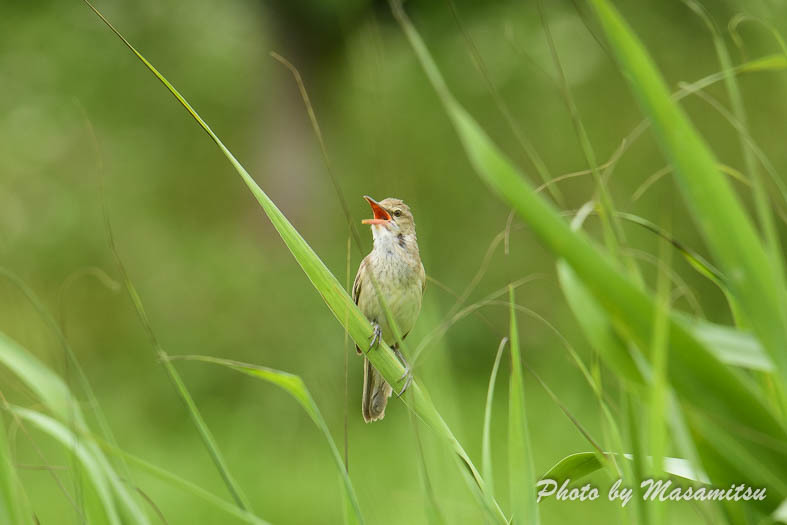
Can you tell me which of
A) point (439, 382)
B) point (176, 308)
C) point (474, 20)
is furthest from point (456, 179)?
point (439, 382)

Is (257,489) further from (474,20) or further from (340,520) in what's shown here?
(474,20)

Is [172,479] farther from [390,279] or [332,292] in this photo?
[390,279]

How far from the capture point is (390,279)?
3.17 m

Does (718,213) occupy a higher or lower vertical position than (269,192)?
higher

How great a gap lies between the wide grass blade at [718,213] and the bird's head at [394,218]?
6.95 feet

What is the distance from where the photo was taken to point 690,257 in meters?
1.32

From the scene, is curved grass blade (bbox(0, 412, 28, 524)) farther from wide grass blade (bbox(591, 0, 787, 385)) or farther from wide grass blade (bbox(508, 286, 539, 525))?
wide grass blade (bbox(591, 0, 787, 385))

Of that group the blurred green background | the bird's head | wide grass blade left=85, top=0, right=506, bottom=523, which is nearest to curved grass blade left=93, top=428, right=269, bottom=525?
wide grass blade left=85, top=0, right=506, bottom=523

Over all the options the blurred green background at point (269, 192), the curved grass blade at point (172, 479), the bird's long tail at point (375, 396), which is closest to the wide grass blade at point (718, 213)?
the curved grass blade at point (172, 479)

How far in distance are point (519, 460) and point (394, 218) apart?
2026 millimetres

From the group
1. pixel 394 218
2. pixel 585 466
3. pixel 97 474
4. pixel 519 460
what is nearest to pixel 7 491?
pixel 97 474

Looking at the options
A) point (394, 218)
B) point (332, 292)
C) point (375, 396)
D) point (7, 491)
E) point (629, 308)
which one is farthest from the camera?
point (394, 218)

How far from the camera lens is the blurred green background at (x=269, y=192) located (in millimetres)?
8039

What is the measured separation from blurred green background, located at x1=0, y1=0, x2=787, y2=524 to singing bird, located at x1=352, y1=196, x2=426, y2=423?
338 centimetres
